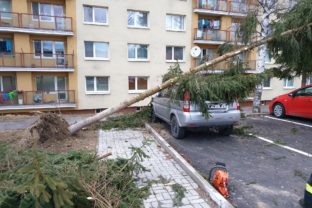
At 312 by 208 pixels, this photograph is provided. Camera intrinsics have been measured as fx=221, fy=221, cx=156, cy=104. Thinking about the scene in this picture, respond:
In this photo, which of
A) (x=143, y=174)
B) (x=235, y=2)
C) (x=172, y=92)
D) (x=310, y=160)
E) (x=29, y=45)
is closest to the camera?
(x=143, y=174)

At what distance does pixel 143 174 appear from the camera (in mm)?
4582

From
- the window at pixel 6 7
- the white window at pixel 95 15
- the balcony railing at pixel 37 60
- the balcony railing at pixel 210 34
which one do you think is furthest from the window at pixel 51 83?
the balcony railing at pixel 210 34

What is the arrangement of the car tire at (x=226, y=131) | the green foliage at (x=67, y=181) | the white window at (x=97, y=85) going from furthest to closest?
the white window at (x=97, y=85) < the car tire at (x=226, y=131) < the green foliage at (x=67, y=181)

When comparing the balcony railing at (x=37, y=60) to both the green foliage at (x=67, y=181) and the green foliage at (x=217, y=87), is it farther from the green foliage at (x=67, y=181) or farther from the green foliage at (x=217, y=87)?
the green foliage at (x=67, y=181)

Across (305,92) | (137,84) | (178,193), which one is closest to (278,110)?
(305,92)

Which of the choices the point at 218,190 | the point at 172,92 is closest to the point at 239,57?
the point at 172,92

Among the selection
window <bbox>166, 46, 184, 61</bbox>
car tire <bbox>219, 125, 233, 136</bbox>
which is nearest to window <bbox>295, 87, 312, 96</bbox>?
car tire <bbox>219, 125, 233, 136</bbox>

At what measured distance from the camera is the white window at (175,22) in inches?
696

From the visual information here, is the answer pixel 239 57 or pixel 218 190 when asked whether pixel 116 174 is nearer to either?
pixel 218 190

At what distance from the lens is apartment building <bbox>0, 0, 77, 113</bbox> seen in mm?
14383

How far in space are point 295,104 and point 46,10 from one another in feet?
53.3

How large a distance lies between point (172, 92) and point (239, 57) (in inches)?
101

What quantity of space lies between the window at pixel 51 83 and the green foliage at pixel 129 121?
8182 millimetres

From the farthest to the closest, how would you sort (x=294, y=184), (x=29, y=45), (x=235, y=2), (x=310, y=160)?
(x=235, y=2) → (x=29, y=45) → (x=310, y=160) → (x=294, y=184)
